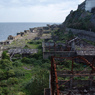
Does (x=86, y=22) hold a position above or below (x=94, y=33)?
above

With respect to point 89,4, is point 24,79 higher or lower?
lower

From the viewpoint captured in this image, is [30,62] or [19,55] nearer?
[30,62]

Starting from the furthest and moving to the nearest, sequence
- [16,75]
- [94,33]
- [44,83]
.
Answer: [94,33] → [16,75] → [44,83]

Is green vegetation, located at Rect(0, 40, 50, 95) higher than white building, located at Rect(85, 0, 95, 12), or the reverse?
white building, located at Rect(85, 0, 95, 12)

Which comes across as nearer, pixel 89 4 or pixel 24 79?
pixel 24 79

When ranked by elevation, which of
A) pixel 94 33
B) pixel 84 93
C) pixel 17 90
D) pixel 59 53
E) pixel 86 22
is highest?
pixel 86 22

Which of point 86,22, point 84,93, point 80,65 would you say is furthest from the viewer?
point 86,22

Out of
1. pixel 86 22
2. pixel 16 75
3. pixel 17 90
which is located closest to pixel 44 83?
pixel 17 90

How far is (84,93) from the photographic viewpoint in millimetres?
10031

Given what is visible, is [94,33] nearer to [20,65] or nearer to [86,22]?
[86,22]

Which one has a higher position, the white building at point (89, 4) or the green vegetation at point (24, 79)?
the white building at point (89, 4)

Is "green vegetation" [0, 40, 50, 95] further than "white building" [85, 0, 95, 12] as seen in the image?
No

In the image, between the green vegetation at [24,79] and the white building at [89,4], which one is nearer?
the green vegetation at [24,79]

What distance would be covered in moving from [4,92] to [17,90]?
4.46 ft
